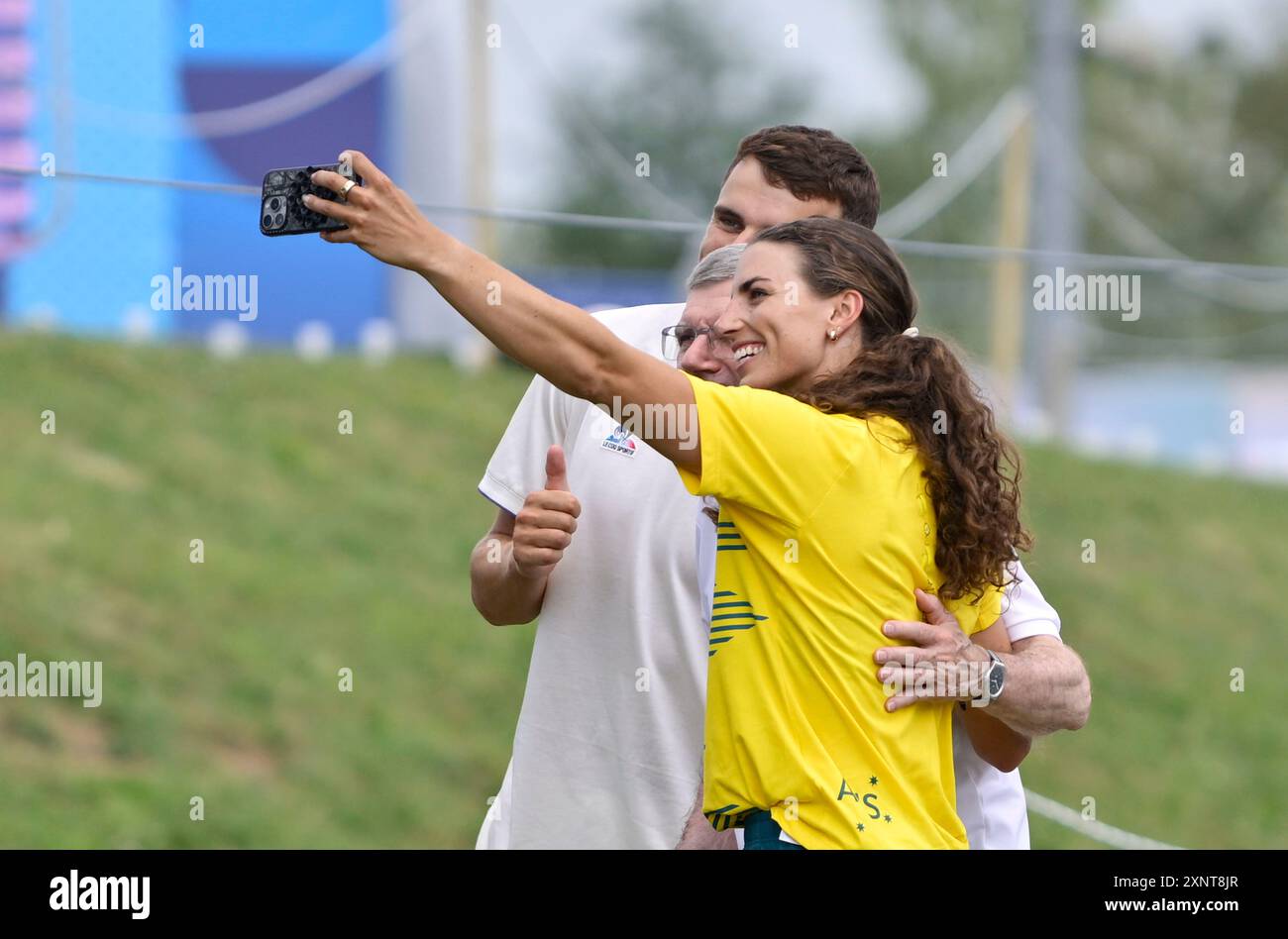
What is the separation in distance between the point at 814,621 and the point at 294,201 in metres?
0.92

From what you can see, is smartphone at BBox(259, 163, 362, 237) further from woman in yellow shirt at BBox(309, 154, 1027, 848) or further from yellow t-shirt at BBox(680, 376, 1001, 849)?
yellow t-shirt at BBox(680, 376, 1001, 849)

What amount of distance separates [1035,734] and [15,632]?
5189 millimetres

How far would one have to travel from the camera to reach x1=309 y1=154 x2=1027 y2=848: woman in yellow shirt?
94.8 inches

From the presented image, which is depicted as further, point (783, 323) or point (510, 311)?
point (783, 323)

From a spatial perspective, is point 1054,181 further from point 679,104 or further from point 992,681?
point 679,104

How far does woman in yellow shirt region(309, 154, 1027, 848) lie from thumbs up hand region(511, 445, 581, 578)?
33 cm

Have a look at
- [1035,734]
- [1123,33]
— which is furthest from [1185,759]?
[1123,33]

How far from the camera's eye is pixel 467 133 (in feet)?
36.5

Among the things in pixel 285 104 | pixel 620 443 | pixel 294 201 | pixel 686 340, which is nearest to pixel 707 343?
pixel 686 340

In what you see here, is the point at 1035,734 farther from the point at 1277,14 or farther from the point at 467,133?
the point at 1277,14

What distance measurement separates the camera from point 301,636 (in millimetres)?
7805

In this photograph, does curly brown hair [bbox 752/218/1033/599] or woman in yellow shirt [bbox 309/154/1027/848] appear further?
curly brown hair [bbox 752/218/1033/599]
